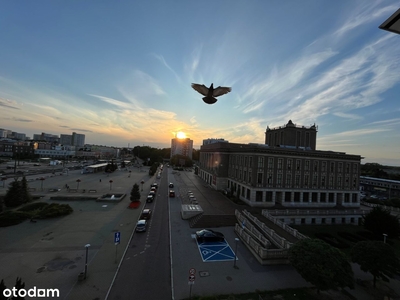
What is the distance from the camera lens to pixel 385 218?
92.9ft

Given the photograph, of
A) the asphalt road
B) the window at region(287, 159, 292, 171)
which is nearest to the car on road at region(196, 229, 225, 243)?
the asphalt road

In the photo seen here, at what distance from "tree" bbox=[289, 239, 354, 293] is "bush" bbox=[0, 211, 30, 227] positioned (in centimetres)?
3514

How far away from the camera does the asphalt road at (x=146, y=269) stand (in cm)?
1417

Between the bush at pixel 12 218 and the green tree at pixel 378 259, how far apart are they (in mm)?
40825

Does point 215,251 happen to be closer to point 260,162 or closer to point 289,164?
point 260,162

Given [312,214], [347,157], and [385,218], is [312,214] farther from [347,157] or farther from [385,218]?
[347,157]

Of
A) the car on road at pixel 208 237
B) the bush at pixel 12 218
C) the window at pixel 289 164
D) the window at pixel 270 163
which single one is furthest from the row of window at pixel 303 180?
the bush at pixel 12 218

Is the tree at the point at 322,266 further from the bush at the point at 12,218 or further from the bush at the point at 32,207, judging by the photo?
the bush at the point at 32,207

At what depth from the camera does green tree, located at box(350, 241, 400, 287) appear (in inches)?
603

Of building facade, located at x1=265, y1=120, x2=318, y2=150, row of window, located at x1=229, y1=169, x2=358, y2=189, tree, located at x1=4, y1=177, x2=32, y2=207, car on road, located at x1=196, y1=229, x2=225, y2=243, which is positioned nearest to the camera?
car on road, located at x1=196, y1=229, x2=225, y2=243

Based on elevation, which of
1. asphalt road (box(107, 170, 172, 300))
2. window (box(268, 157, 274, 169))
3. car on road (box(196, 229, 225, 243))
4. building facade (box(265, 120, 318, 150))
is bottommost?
asphalt road (box(107, 170, 172, 300))

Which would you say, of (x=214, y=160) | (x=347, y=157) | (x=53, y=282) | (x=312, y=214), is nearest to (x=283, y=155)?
(x=312, y=214)

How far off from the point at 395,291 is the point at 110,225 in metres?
32.2

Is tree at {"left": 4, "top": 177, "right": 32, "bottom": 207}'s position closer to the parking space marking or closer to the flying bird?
the parking space marking
